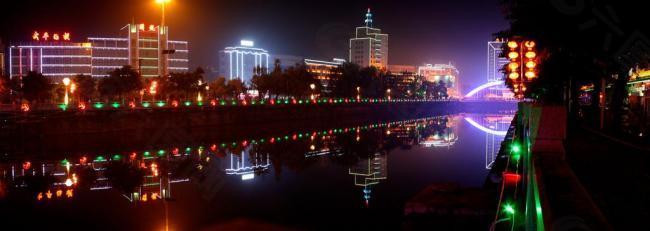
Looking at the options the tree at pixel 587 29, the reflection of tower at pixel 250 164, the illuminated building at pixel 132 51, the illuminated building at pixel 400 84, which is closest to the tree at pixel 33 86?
the reflection of tower at pixel 250 164

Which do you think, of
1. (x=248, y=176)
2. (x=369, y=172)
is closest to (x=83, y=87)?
(x=248, y=176)

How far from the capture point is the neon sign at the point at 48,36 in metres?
98.4

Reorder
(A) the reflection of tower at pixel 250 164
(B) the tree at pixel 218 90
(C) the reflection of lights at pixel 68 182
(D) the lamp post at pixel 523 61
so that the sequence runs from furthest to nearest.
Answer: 1. (B) the tree at pixel 218 90
2. (A) the reflection of tower at pixel 250 164
3. (C) the reflection of lights at pixel 68 182
4. (D) the lamp post at pixel 523 61

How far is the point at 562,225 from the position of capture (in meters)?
3.64

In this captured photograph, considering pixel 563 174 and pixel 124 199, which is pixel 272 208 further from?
pixel 563 174

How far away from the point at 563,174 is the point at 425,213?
4.97m

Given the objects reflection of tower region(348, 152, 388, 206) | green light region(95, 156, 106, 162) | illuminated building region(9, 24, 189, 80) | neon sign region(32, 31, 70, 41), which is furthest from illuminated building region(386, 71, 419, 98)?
green light region(95, 156, 106, 162)

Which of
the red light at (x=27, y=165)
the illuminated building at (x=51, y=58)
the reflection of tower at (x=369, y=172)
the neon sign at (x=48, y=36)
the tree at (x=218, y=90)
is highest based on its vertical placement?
the neon sign at (x=48, y=36)

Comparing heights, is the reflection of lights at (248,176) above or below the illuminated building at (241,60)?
below

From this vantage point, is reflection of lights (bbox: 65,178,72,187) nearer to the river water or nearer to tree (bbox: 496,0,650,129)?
the river water

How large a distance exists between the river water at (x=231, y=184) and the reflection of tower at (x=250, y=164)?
0.05m

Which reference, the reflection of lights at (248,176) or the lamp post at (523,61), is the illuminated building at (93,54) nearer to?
the reflection of lights at (248,176)

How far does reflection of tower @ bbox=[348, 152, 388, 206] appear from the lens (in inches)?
814

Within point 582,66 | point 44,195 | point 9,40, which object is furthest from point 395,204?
point 9,40
